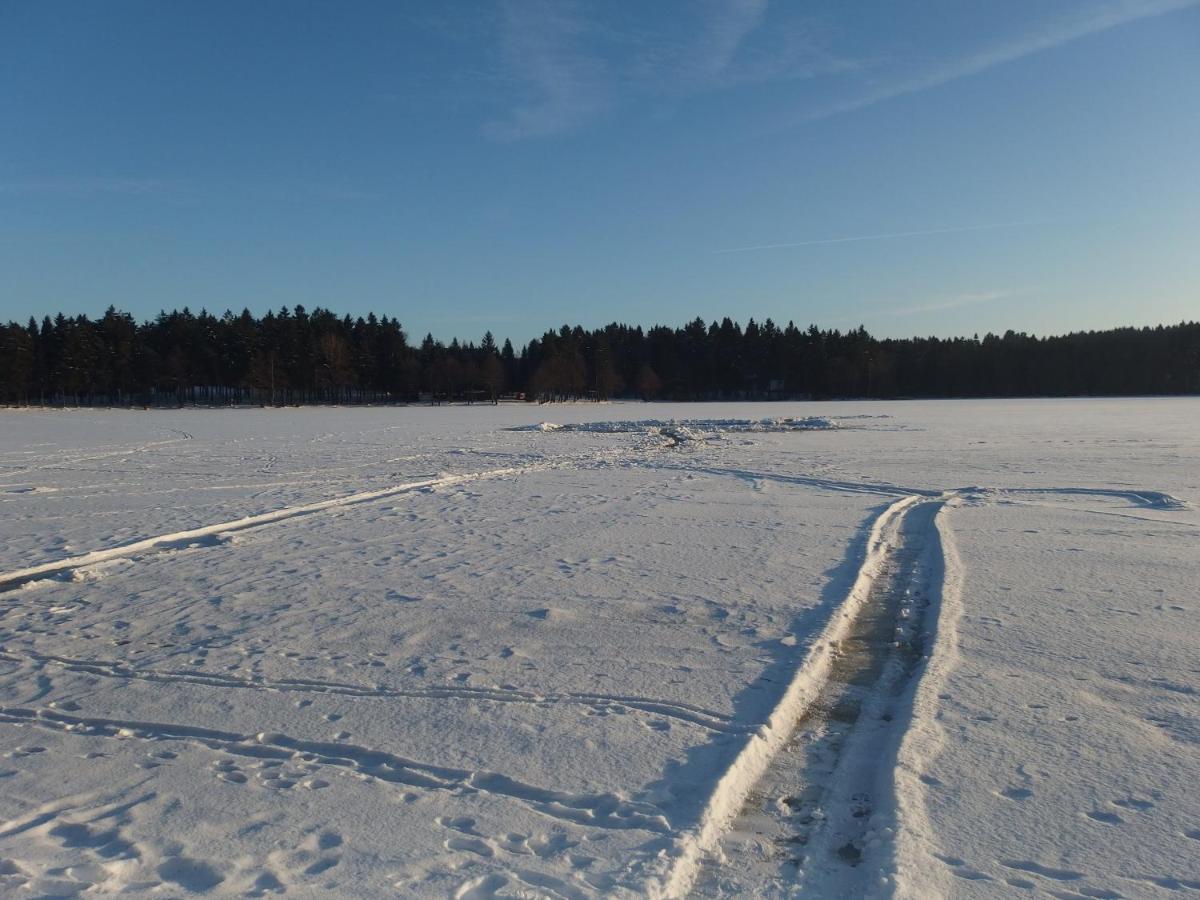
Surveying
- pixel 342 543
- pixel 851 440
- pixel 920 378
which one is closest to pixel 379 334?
pixel 920 378

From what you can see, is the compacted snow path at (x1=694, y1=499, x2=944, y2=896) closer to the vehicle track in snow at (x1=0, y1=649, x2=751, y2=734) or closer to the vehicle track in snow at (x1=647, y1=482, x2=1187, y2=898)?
the vehicle track in snow at (x1=647, y1=482, x2=1187, y2=898)

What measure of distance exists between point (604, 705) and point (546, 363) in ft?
323

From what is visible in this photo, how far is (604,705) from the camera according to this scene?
17.4ft

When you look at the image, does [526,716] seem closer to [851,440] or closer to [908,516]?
[908,516]

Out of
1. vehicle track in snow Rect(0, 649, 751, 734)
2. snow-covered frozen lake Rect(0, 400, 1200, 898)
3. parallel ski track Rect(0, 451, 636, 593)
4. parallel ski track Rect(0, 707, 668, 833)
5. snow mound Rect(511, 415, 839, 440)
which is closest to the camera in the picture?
snow-covered frozen lake Rect(0, 400, 1200, 898)

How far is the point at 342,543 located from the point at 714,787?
25.3 ft

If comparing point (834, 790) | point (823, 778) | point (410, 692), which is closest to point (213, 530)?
point (410, 692)

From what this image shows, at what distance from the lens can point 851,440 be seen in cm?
3047

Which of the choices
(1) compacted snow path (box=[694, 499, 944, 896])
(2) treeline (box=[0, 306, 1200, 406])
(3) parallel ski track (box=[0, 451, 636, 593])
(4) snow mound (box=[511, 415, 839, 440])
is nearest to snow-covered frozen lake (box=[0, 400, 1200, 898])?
(1) compacted snow path (box=[694, 499, 944, 896])

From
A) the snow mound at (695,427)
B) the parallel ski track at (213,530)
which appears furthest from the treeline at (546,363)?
the parallel ski track at (213,530)

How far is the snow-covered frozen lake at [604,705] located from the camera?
141 inches

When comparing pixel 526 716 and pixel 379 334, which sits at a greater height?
pixel 379 334

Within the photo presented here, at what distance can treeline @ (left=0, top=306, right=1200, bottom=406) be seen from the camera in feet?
309

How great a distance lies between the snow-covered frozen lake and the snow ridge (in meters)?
0.02
